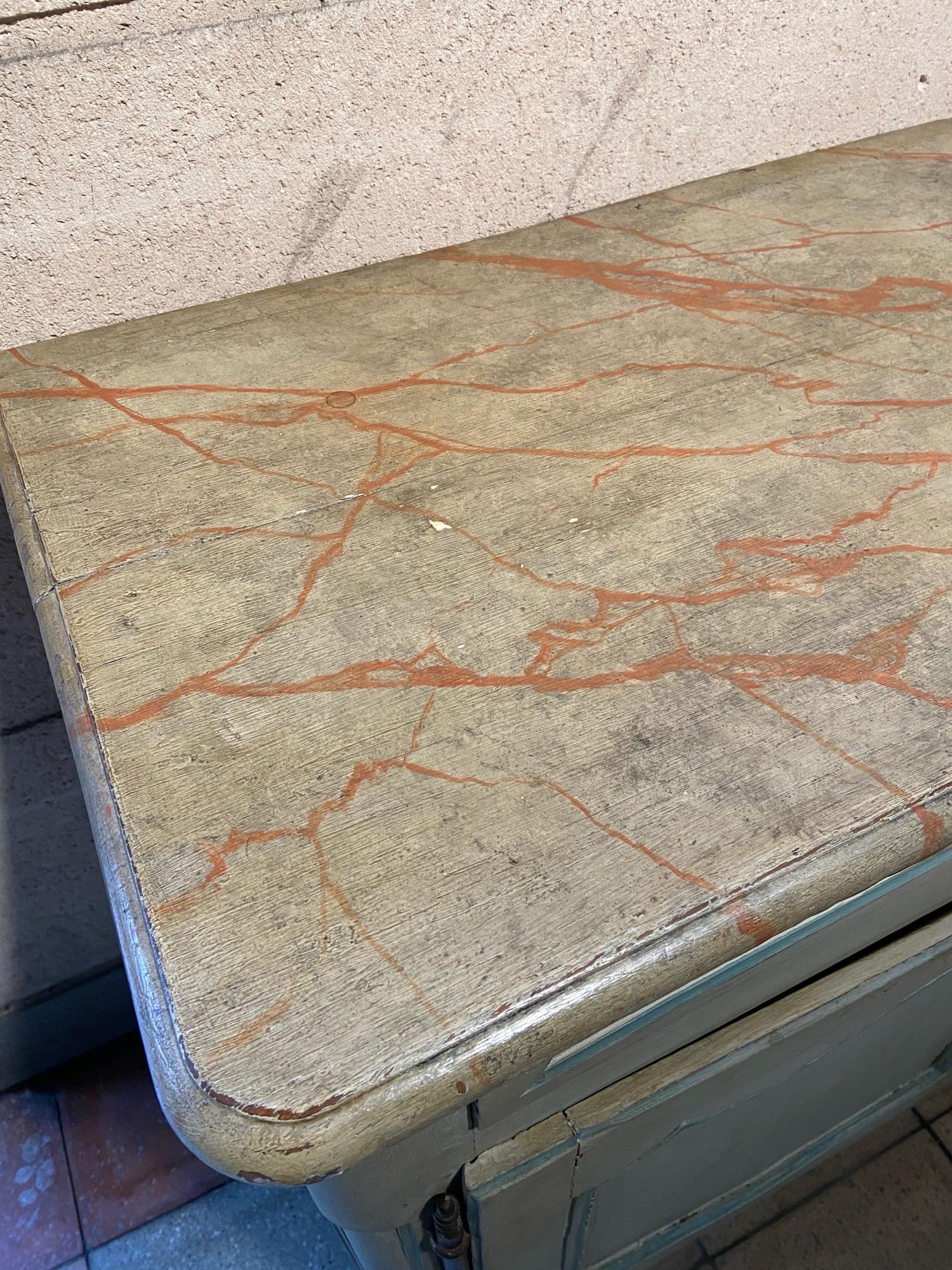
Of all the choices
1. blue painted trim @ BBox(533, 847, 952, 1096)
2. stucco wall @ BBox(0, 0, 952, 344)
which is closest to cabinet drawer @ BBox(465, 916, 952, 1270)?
blue painted trim @ BBox(533, 847, 952, 1096)

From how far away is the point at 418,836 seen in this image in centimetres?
57

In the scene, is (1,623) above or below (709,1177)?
above

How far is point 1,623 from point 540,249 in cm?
73

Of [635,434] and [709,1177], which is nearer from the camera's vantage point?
[635,434]

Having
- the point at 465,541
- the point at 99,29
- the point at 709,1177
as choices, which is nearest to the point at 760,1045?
the point at 709,1177

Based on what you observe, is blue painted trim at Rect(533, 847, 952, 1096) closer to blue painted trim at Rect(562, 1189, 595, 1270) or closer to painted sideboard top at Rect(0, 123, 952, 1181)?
painted sideboard top at Rect(0, 123, 952, 1181)

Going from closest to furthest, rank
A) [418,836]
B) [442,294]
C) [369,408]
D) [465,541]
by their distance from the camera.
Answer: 1. [418,836]
2. [465,541]
3. [369,408]
4. [442,294]

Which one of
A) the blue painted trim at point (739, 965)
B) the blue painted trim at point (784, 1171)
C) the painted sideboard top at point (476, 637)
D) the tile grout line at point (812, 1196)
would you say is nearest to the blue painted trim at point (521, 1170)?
the blue painted trim at point (739, 965)

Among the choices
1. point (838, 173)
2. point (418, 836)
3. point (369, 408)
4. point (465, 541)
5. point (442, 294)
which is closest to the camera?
point (418, 836)

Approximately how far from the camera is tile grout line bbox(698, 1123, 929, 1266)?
4.19 feet

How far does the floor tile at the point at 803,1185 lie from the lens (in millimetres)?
1292

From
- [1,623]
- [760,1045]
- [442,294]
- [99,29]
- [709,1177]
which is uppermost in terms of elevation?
[99,29]

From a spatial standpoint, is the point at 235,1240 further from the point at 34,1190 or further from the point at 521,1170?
the point at 521,1170

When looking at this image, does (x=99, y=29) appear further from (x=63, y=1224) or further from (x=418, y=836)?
(x=63, y=1224)
